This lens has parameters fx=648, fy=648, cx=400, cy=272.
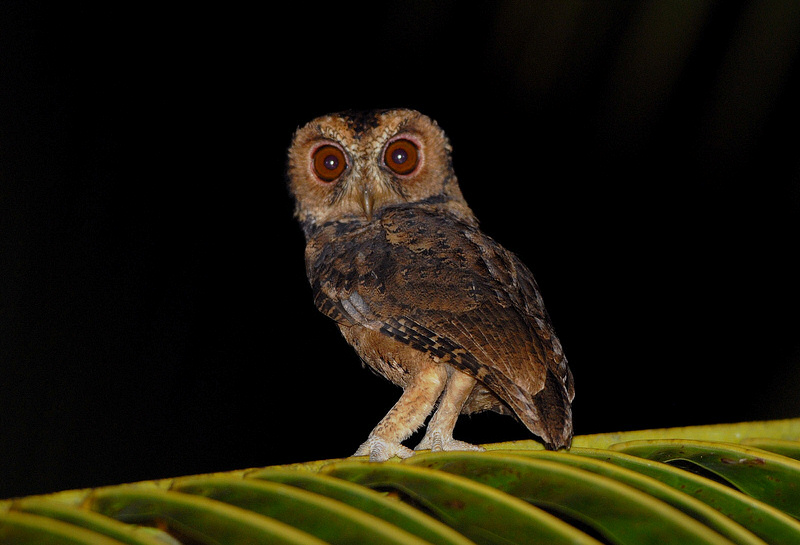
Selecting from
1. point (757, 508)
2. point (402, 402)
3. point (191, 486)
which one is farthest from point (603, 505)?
point (402, 402)

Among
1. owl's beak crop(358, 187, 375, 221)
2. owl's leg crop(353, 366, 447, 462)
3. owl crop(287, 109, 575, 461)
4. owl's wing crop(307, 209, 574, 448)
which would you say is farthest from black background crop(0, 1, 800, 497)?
owl's leg crop(353, 366, 447, 462)

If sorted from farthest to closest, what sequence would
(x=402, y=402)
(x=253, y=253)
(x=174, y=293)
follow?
(x=253, y=253) < (x=174, y=293) < (x=402, y=402)

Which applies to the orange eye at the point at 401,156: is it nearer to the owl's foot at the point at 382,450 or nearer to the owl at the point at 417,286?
the owl at the point at 417,286

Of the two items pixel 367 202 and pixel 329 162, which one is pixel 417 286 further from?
pixel 329 162

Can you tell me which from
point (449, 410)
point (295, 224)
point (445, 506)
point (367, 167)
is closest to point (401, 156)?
point (367, 167)

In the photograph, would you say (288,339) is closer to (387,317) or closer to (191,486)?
(387,317)

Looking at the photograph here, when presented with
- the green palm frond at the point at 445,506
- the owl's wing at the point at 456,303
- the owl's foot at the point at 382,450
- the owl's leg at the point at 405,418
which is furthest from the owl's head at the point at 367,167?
the green palm frond at the point at 445,506
